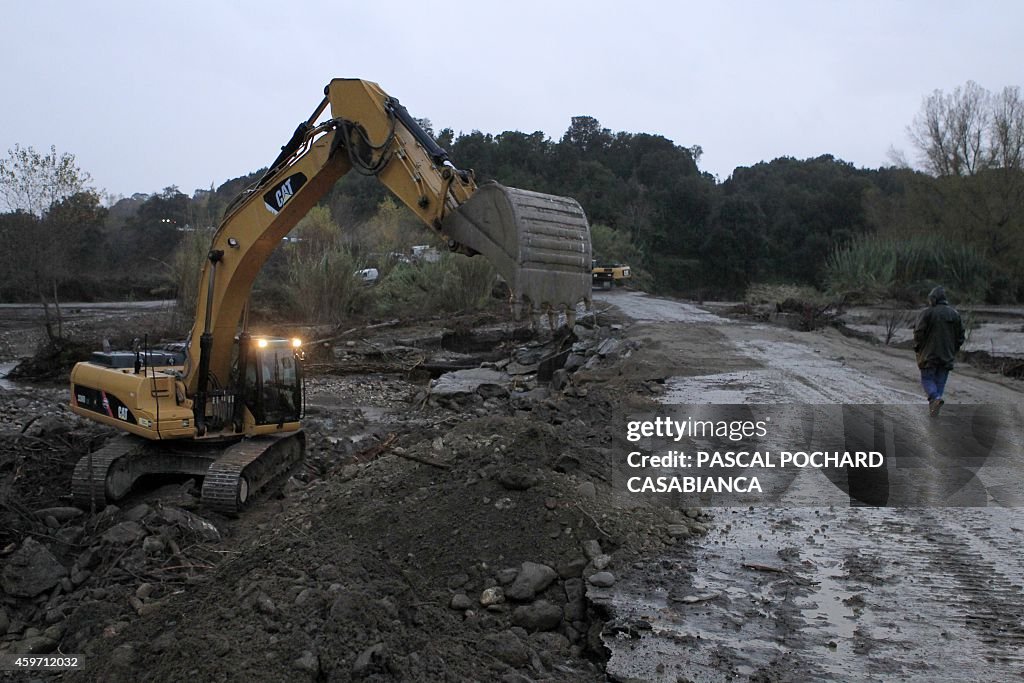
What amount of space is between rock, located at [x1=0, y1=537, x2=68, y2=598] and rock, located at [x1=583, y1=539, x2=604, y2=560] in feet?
12.7

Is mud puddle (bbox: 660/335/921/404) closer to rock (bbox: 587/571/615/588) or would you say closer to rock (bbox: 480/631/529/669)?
rock (bbox: 587/571/615/588)

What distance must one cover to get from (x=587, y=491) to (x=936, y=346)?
561 cm

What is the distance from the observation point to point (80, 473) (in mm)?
7617

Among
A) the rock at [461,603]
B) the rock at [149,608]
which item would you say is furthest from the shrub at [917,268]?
the rock at [149,608]

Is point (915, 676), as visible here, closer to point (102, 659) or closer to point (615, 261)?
point (102, 659)

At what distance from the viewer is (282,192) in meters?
7.44

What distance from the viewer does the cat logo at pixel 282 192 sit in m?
7.37

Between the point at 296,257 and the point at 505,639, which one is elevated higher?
the point at 296,257

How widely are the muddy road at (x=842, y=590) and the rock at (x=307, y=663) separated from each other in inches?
59.7

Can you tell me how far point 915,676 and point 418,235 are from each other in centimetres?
3330

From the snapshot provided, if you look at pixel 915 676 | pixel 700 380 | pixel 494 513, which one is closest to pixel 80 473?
pixel 494 513

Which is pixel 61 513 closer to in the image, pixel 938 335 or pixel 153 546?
pixel 153 546

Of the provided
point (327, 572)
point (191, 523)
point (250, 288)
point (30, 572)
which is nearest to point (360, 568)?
point (327, 572)

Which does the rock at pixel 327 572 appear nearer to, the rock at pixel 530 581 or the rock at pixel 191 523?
the rock at pixel 530 581
